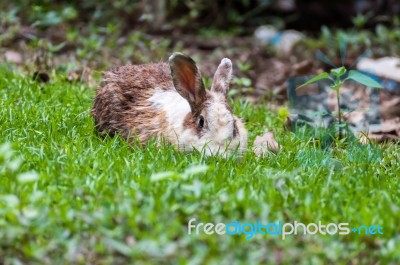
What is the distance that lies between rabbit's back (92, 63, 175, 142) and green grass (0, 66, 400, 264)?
0.33m

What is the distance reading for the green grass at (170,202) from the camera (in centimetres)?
345

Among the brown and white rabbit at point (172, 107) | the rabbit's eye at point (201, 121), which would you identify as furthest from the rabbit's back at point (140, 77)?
the rabbit's eye at point (201, 121)

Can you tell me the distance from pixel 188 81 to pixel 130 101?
25.5 inches

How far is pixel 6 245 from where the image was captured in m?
3.47

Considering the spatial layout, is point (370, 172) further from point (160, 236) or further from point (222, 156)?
point (160, 236)

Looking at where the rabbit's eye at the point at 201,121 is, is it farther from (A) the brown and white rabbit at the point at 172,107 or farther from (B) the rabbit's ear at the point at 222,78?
(B) the rabbit's ear at the point at 222,78

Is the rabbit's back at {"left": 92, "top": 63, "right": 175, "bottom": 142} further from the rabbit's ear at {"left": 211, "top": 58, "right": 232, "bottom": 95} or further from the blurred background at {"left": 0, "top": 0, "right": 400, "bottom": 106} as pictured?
the blurred background at {"left": 0, "top": 0, "right": 400, "bottom": 106}

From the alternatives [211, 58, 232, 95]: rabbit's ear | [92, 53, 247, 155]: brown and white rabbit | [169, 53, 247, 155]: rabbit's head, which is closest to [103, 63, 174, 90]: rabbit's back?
[92, 53, 247, 155]: brown and white rabbit

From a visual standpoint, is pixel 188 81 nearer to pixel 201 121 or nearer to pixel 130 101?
pixel 201 121

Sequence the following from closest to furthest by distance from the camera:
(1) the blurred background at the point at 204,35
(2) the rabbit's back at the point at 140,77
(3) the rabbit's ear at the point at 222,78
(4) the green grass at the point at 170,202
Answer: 1. (4) the green grass at the point at 170,202
2. (3) the rabbit's ear at the point at 222,78
3. (2) the rabbit's back at the point at 140,77
4. (1) the blurred background at the point at 204,35

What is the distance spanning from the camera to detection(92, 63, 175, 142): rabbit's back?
538 centimetres

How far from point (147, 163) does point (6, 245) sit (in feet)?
4.02

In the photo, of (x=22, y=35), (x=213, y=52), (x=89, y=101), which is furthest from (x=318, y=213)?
(x=213, y=52)

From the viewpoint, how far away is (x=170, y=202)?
3.74m
